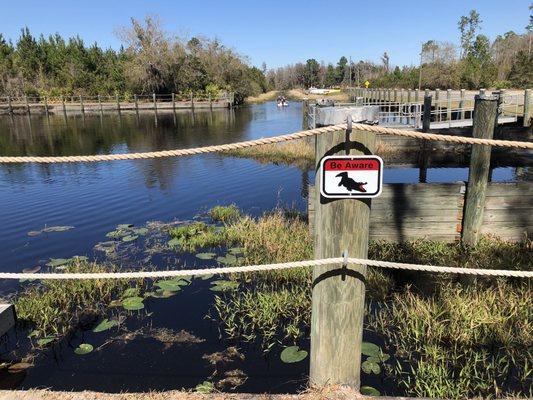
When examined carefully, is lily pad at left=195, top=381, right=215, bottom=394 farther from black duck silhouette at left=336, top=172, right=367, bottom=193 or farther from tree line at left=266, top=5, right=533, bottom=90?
tree line at left=266, top=5, right=533, bottom=90

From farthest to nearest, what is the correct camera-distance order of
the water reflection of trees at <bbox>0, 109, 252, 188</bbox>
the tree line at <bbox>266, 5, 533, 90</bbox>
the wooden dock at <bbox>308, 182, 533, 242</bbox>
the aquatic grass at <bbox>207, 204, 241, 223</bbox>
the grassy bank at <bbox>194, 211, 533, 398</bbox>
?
the tree line at <bbox>266, 5, 533, 90</bbox> → the water reflection of trees at <bbox>0, 109, 252, 188</bbox> → the aquatic grass at <bbox>207, 204, 241, 223</bbox> → the wooden dock at <bbox>308, 182, 533, 242</bbox> → the grassy bank at <bbox>194, 211, 533, 398</bbox>

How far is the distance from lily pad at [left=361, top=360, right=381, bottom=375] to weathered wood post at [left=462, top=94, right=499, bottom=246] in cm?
331

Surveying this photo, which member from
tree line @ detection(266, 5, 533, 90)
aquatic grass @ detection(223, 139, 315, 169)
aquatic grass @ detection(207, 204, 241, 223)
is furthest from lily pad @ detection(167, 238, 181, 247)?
tree line @ detection(266, 5, 533, 90)

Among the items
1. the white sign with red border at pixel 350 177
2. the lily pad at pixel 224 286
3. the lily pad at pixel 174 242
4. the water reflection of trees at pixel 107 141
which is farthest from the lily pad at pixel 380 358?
the water reflection of trees at pixel 107 141

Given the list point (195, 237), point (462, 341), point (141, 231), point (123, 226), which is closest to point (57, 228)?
point (123, 226)

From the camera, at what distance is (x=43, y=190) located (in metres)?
12.9

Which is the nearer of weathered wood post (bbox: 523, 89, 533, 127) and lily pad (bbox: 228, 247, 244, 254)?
lily pad (bbox: 228, 247, 244, 254)

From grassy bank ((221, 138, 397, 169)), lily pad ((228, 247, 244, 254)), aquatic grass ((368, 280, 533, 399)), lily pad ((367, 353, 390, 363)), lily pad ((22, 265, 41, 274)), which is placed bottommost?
lily pad ((22, 265, 41, 274))

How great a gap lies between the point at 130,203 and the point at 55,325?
6.65 metres

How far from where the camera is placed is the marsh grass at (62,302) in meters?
4.87

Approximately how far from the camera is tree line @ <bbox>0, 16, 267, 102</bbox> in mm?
50938

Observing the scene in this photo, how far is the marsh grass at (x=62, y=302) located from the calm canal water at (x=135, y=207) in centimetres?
36

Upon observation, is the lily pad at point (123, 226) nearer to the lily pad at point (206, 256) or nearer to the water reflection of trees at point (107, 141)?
the lily pad at point (206, 256)

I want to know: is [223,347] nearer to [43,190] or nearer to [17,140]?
[43,190]
